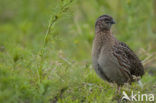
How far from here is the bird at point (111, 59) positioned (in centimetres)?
665

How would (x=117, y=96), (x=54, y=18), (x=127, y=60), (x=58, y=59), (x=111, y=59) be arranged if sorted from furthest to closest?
1. (x=58, y=59)
2. (x=127, y=60)
3. (x=111, y=59)
4. (x=117, y=96)
5. (x=54, y=18)

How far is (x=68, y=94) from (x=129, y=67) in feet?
4.69

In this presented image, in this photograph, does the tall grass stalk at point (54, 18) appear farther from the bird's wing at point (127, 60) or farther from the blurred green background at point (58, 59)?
the bird's wing at point (127, 60)

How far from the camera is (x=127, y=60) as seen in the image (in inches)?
276

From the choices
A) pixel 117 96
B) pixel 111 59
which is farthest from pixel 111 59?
pixel 117 96

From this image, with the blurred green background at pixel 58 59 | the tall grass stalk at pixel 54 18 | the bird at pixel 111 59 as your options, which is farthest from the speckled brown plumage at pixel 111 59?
the tall grass stalk at pixel 54 18

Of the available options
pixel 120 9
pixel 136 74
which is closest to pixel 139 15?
pixel 120 9

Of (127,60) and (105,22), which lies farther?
(105,22)

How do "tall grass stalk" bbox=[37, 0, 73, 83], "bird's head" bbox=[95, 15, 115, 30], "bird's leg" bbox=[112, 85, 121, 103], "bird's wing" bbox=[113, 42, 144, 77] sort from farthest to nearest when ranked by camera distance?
"bird's head" bbox=[95, 15, 115, 30] < "bird's wing" bbox=[113, 42, 144, 77] < "bird's leg" bbox=[112, 85, 121, 103] < "tall grass stalk" bbox=[37, 0, 73, 83]

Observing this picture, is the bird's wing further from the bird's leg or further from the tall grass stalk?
the tall grass stalk

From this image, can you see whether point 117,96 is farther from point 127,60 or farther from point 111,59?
point 127,60

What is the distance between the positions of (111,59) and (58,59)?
136 cm

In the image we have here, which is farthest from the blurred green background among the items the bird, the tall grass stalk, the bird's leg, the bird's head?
the bird's head

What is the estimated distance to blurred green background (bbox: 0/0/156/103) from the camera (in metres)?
5.15
